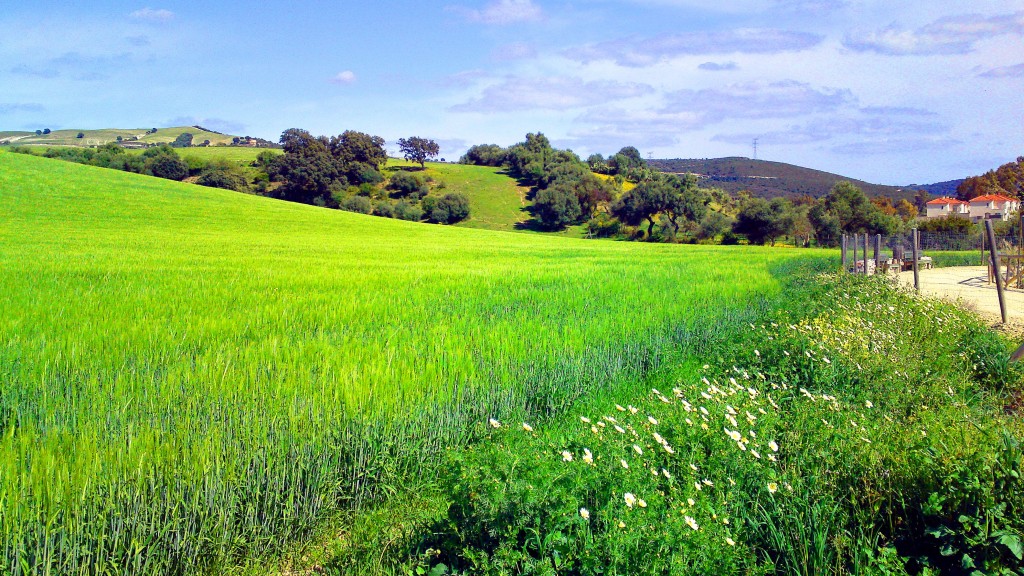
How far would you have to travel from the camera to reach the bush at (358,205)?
68625 mm

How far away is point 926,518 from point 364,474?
3.25 metres

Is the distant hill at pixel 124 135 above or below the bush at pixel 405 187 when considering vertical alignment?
above

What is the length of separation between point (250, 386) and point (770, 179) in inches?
5752

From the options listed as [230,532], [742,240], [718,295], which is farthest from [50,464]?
[742,240]

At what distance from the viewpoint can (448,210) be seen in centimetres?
7469

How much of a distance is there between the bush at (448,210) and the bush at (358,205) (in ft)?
24.9

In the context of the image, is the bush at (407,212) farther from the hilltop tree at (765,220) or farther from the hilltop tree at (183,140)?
the hilltop tree at (183,140)

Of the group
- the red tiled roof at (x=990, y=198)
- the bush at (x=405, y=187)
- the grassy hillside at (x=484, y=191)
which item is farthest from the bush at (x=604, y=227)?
the red tiled roof at (x=990, y=198)

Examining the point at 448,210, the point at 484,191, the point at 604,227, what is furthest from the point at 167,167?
the point at 604,227

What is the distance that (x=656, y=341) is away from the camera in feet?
24.1

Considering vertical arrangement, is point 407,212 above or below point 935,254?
above

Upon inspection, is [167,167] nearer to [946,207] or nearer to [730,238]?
[730,238]

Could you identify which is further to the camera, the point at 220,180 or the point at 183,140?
the point at 183,140

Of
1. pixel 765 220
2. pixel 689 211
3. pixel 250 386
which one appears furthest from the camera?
pixel 689 211
